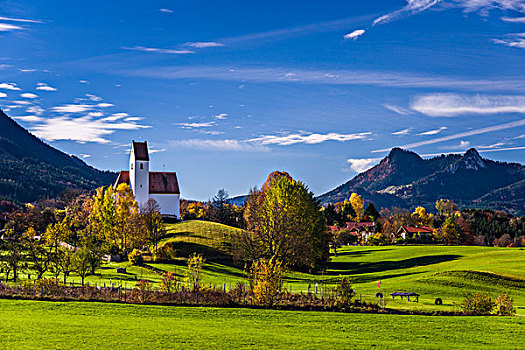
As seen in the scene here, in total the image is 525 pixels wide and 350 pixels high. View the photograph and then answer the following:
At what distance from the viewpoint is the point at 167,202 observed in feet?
354

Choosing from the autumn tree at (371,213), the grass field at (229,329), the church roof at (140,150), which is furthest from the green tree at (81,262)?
the autumn tree at (371,213)

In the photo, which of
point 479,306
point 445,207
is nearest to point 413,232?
point 445,207

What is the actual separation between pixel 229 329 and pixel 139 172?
80086 mm

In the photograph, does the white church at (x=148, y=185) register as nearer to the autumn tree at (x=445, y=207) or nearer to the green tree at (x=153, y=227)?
the green tree at (x=153, y=227)

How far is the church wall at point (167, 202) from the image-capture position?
352 feet

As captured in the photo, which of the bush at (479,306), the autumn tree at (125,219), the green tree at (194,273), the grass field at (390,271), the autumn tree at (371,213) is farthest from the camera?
the autumn tree at (371,213)

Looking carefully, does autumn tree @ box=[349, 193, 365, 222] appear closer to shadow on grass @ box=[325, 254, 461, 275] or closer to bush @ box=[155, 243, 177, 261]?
shadow on grass @ box=[325, 254, 461, 275]

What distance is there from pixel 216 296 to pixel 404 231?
101 meters

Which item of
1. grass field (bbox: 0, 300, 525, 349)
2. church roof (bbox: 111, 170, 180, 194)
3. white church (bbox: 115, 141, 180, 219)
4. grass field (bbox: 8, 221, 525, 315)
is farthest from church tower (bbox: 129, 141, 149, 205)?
grass field (bbox: 0, 300, 525, 349)

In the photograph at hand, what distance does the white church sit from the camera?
106750mm

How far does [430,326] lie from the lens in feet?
113

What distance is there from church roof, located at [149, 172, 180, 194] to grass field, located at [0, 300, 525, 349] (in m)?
69.5

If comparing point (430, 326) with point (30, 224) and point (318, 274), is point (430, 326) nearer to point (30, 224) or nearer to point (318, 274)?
point (318, 274)

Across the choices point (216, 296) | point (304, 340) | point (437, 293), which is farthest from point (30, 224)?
point (304, 340)
